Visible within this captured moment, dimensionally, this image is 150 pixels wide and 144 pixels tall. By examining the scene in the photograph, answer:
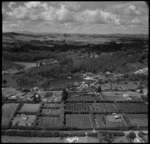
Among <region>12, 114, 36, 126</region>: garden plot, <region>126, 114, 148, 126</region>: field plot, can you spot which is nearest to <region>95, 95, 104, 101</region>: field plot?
<region>126, 114, 148, 126</region>: field plot

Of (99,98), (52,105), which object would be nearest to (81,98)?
(99,98)

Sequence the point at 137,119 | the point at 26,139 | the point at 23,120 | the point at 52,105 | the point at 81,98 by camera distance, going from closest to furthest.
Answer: the point at 26,139, the point at 23,120, the point at 137,119, the point at 52,105, the point at 81,98

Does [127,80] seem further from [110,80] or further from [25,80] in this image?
[25,80]

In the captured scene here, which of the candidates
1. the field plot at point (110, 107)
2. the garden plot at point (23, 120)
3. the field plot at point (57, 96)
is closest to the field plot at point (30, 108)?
the garden plot at point (23, 120)

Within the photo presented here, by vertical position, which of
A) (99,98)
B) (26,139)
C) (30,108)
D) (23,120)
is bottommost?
(26,139)

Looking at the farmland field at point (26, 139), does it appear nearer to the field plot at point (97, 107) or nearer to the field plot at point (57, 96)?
the field plot at point (97, 107)

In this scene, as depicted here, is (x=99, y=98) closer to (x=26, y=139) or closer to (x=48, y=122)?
(x=48, y=122)

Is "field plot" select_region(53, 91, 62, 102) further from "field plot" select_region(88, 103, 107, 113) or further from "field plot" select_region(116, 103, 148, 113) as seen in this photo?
"field plot" select_region(116, 103, 148, 113)
